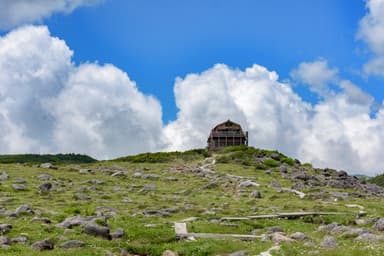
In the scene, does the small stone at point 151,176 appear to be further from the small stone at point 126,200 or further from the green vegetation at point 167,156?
the green vegetation at point 167,156

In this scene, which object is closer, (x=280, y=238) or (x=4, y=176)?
(x=280, y=238)

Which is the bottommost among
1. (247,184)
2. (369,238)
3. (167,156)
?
(369,238)

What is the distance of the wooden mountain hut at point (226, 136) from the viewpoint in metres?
119

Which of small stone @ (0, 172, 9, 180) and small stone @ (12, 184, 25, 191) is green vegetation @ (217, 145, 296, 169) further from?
small stone @ (12, 184, 25, 191)

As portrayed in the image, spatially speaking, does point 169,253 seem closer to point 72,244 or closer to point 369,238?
point 72,244

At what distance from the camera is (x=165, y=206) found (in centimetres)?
4112

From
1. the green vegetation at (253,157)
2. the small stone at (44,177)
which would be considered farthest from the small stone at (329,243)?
the green vegetation at (253,157)

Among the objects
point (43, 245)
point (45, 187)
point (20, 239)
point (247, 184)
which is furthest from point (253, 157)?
point (43, 245)

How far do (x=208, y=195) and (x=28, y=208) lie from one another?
22.4 meters

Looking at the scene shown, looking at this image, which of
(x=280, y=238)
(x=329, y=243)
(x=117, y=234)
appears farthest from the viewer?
(x=117, y=234)

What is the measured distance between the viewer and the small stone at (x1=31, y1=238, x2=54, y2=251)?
22781 mm

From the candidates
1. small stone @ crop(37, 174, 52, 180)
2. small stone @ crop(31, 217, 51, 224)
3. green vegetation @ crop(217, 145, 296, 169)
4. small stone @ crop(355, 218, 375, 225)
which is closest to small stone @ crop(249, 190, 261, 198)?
small stone @ crop(355, 218, 375, 225)

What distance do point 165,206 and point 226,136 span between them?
79732 millimetres

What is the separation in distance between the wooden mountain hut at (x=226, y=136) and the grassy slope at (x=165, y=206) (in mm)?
39607
